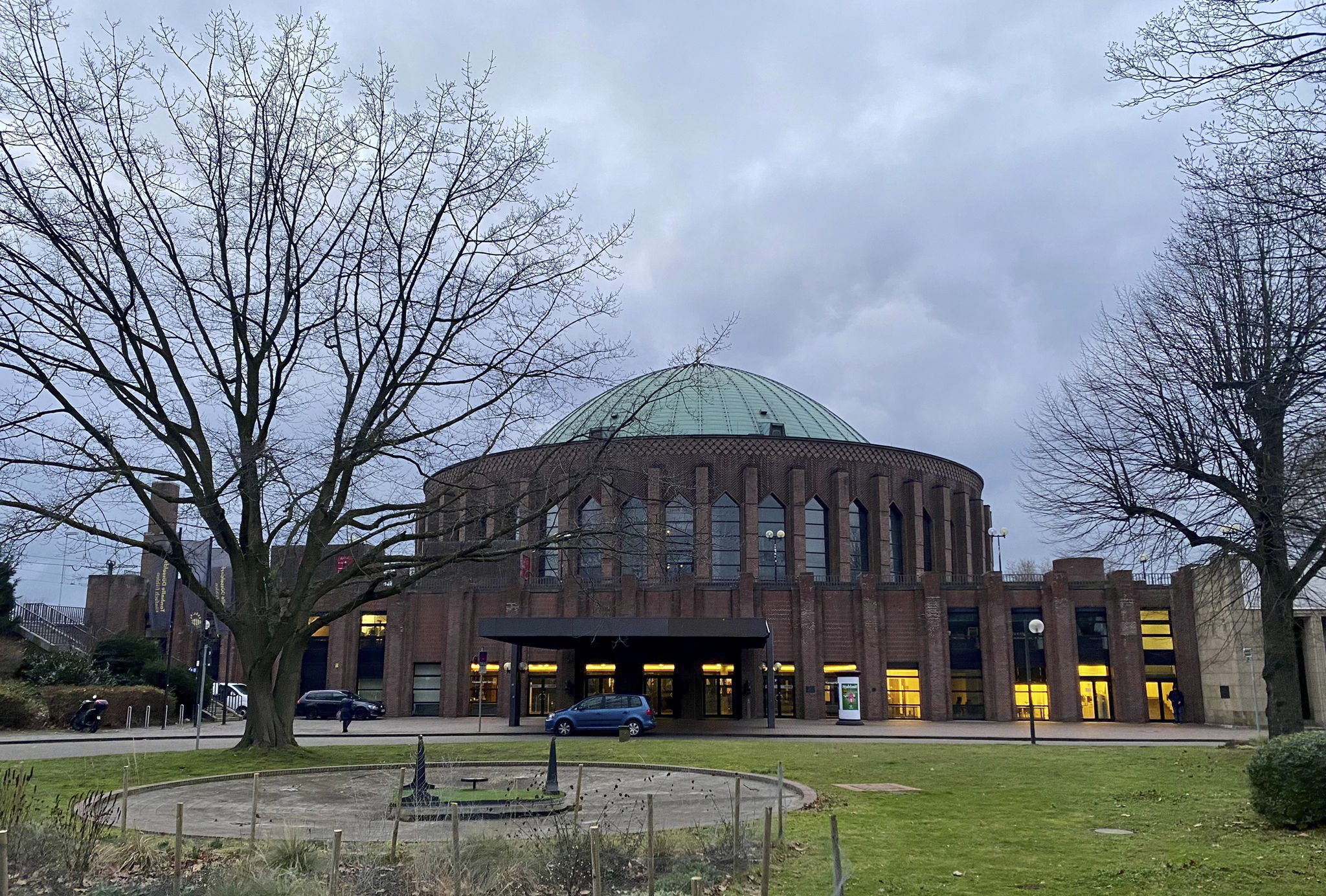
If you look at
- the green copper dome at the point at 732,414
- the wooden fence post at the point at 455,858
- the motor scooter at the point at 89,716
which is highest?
the green copper dome at the point at 732,414

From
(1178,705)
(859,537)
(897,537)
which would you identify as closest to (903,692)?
(1178,705)

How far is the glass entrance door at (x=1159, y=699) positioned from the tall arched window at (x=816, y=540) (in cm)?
1776

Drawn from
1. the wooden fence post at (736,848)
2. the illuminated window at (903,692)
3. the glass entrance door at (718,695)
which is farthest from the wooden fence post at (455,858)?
the illuminated window at (903,692)

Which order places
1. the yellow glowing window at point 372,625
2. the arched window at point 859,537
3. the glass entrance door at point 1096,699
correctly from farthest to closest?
1. the arched window at point 859,537
2. the yellow glowing window at point 372,625
3. the glass entrance door at point 1096,699

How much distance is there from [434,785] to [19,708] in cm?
3183

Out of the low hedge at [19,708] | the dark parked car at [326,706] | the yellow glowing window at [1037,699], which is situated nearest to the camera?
the low hedge at [19,708]

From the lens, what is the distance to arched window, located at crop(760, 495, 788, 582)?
57.2 metres

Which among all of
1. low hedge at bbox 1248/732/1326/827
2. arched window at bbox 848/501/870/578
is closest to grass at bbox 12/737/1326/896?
low hedge at bbox 1248/732/1326/827

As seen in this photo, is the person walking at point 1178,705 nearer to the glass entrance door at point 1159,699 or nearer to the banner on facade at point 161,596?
the glass entrance door at point 1159,699

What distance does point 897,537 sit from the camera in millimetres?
61156

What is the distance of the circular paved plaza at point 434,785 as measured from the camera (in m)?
12.6

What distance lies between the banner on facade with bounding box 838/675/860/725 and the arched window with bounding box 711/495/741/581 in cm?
1269

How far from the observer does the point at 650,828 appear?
345 inches

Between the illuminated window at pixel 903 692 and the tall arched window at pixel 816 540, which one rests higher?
the tall arched window at pixel 816 540
